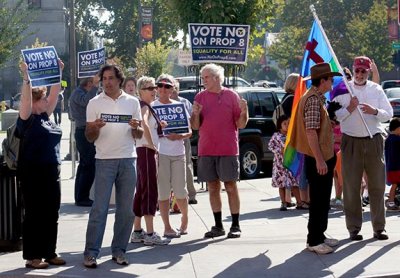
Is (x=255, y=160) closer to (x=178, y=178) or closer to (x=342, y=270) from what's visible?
(x=178, y=178)

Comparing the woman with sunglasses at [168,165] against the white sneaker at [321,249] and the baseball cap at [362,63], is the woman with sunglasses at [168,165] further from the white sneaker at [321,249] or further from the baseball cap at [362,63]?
the baseball cap at [362,63]

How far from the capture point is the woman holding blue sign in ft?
29.2

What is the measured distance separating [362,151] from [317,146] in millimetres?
1174

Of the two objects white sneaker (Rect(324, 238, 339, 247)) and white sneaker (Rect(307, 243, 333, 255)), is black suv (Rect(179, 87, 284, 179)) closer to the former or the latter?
white sneaker (Rect(324, 238, 339, 247))

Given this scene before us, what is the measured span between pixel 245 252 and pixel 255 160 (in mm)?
8766

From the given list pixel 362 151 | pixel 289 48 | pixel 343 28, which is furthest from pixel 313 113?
pixel 289 48

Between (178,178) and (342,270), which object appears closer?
(342,270)

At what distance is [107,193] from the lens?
29.6 feet

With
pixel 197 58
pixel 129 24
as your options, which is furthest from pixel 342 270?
pixel 129 24

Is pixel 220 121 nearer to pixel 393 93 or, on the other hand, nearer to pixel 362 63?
pixel 362 63

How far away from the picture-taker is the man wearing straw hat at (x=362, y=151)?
1038cm

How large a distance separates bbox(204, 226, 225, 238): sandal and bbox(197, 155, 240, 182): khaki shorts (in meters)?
0.60

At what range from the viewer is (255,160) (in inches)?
728

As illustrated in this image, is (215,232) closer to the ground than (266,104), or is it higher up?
closer to the ground
